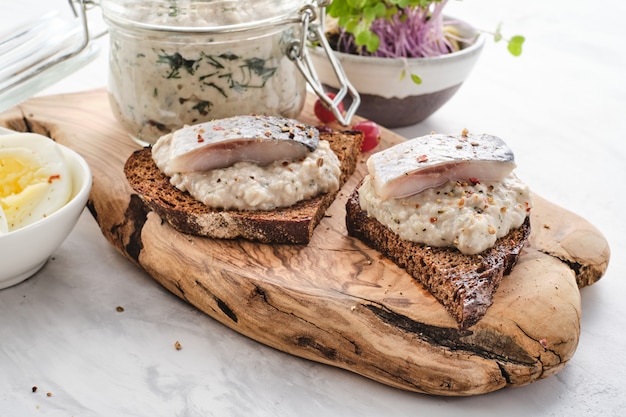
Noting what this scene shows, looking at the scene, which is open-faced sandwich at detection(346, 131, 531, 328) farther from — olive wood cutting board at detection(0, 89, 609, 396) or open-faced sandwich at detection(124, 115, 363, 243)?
open-faced sandwich at detection(124, 115, 363, 243)

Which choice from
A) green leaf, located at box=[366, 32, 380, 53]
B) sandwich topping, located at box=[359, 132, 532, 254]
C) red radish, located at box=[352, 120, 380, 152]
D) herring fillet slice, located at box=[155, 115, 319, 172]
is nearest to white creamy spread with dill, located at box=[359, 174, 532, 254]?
sandwich topping, located at box=[359, 132, 532, 254]

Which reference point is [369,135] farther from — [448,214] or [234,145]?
[448,214]

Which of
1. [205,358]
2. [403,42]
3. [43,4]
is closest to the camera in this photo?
[205,358]

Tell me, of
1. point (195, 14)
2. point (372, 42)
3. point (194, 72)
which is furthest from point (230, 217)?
point (372, 42)

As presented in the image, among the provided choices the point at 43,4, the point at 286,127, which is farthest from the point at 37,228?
the point at 43,4

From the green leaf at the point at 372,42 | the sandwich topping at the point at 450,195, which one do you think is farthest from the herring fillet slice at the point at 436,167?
the green leaf at the point at 372,42

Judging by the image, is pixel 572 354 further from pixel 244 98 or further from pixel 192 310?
pixel 244 98
